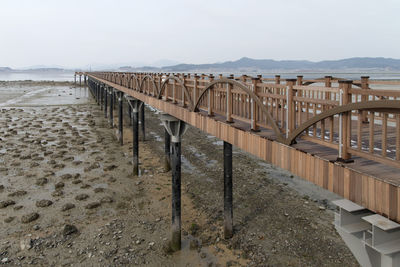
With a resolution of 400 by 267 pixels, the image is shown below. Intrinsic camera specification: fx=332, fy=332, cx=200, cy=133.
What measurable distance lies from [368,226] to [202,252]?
19.9 ft

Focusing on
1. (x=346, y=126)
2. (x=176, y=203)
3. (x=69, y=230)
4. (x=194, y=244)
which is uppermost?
(x=346, y=126)

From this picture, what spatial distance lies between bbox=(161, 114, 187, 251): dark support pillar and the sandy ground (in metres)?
0.39

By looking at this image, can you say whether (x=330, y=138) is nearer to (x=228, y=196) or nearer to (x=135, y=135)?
(x=228, y=196)

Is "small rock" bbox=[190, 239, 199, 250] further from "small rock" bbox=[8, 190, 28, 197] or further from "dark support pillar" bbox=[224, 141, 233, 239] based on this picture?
"small rock" bbox=[8, 190, 28, 197]

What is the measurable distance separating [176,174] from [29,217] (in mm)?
5326

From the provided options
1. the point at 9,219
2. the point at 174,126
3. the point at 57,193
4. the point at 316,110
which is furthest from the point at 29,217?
the point at 316,110

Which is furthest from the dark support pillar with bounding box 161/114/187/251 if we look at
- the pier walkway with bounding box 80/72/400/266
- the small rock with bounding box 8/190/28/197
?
the small rock with bounding box 8/190/28/197

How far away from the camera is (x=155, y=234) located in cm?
1047

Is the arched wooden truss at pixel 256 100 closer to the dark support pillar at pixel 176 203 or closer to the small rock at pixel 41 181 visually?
the dark support pillar at pixel 176 203

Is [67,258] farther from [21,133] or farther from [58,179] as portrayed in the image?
[21,133]

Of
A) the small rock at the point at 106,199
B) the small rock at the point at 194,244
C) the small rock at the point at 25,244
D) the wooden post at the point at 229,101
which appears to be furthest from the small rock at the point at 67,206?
the wooden post at the point at 229,101

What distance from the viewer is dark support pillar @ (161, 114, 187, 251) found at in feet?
32.5

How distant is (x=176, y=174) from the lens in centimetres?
1057

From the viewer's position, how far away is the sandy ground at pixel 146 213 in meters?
9.28
